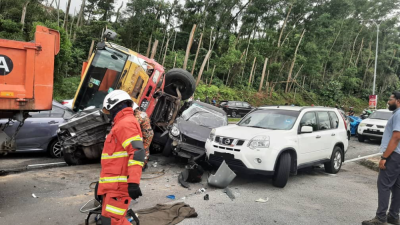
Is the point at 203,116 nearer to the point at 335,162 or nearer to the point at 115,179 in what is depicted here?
the point at 335,162

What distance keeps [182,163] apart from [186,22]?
3037 cm

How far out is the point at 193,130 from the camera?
7.34 meters

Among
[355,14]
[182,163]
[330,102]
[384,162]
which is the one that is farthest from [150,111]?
[355,14]

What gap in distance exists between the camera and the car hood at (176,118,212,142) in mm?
7031

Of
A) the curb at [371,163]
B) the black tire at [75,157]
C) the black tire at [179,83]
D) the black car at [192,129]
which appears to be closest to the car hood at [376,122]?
the curb at [371,163]

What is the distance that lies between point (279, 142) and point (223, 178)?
1.27m

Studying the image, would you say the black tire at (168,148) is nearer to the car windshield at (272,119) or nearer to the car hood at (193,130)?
the car hood at (193,130)

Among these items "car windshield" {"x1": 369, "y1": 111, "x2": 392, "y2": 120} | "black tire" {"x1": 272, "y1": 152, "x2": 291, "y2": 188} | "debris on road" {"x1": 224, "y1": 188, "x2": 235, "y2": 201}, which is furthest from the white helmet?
"car windshield" {"x1": 369, "y1": 111, "x2": 392, "y2": 120}

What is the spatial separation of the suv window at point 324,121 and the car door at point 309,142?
0.61ft

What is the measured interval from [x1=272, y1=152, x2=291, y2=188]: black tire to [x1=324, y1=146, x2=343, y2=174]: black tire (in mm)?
2069

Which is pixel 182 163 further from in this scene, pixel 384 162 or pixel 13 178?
pixel 384 162

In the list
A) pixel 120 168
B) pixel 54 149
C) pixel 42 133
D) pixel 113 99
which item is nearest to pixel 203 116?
pixel 54 149

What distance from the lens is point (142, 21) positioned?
30969 mm

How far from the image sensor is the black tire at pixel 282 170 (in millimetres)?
5652
